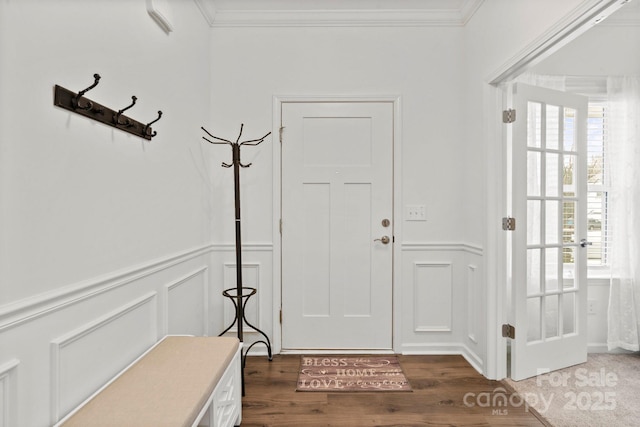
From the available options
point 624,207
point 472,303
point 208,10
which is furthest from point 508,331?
point 208,10

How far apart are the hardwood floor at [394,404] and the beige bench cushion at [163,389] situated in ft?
1.85

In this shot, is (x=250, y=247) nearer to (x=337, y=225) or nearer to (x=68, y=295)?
(x=337, y=225)

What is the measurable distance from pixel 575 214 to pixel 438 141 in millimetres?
1071

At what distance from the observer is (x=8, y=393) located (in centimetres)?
104

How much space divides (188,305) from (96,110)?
1.43 m

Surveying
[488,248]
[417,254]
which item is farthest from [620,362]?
[417,254]

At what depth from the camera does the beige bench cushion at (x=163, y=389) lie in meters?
1.20

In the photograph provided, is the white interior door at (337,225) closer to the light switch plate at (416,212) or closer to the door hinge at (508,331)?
the light switch plate at (416,212)

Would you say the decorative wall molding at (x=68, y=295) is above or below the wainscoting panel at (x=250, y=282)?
above

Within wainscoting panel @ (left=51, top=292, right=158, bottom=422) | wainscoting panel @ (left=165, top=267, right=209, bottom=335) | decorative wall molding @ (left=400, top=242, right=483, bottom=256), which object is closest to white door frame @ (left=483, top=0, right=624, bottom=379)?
decorative wall molding @ (left=400, top=242, right=483, bottom=256)

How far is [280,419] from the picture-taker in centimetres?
203

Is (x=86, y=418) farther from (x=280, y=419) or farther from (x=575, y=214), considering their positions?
(x=575, y=214)

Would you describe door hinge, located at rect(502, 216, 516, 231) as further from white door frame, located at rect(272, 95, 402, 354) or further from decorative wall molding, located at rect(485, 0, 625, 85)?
decorative wall molding, located at rect(485, 0, 625, 85)

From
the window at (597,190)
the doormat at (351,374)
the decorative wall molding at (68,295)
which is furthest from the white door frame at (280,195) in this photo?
the window at (597,190)
